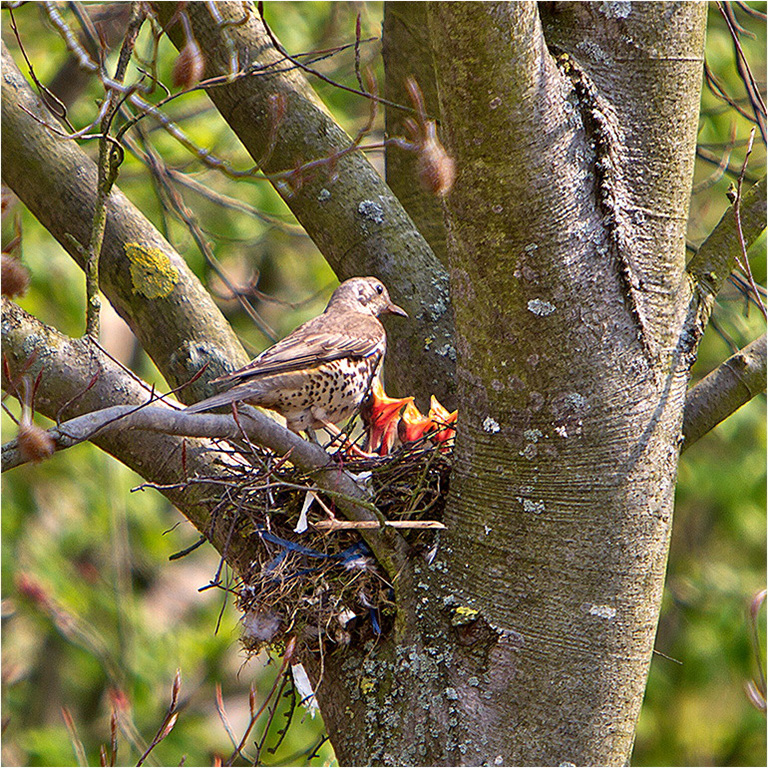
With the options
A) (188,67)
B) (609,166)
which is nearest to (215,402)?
(188,67)

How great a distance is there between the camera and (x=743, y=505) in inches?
249

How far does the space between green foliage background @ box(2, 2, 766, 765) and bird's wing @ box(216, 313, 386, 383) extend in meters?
1.22

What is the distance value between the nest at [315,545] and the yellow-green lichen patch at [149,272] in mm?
569

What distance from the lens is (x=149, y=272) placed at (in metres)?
2.85

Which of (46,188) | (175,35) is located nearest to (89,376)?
(46,188)

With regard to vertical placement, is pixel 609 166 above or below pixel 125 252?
below

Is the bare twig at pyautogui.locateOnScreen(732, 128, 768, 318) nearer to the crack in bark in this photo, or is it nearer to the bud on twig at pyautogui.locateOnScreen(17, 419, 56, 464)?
the crack in bark

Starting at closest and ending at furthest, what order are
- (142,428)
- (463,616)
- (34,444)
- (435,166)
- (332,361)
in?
(34,444) → (142,428) → (435,166) → (463,616) → (332,361)

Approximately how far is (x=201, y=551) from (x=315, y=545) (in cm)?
593

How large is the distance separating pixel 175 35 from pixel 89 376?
1306mm

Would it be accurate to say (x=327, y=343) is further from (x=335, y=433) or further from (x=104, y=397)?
(x=104, y=397)

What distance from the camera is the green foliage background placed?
16.9ft

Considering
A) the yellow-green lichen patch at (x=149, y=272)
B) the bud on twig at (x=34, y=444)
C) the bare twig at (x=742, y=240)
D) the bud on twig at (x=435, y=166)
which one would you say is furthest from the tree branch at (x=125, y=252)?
the bare twig at (x=742, y=240)

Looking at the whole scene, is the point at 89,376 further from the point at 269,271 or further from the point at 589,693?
the point at 269,271
